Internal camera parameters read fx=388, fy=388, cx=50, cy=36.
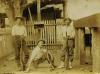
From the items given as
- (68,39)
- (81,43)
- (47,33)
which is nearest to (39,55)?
(68,39)

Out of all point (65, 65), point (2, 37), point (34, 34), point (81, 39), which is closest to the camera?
point (65, 65)

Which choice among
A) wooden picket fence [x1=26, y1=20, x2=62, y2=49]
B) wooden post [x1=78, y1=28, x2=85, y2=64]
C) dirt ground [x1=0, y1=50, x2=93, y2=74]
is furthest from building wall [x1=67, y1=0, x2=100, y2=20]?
wooden post [x1=78, y1=28, x2=85, y2=64]

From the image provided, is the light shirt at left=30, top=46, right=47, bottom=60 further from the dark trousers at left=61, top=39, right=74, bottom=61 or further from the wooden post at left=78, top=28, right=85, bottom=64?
the wooden post at left=78, top=28, right=85, bottom=64

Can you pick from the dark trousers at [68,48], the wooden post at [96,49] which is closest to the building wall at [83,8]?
the dark trousers at [68,48]

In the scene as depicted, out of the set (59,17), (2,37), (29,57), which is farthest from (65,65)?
(59,17)

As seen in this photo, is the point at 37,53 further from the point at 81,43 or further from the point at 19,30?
the point at 81,43

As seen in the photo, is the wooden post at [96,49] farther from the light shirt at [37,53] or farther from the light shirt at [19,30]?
the light shirt at [19,30]

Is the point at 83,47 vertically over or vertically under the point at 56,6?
under

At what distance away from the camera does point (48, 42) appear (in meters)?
23.5

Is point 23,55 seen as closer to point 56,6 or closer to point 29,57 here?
point 29,57

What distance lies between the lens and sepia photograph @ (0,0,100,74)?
1680 centimetres

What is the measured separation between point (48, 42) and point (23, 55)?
6.24 metres

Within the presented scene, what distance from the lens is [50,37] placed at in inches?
936

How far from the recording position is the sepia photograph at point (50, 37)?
55.1 ft
